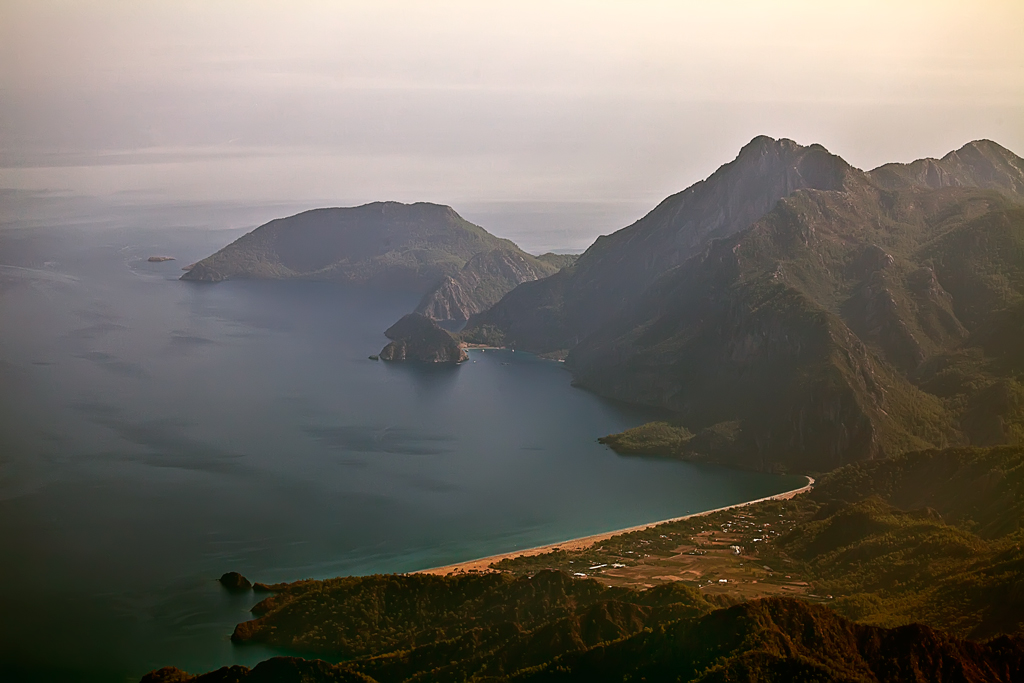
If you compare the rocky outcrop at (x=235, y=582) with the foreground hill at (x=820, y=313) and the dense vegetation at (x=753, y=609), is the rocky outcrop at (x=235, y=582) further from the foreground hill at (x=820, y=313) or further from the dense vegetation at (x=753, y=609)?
the foreground hill at (x=820, y=313)

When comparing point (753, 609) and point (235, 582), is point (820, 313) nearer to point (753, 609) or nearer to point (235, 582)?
point (235, 582)

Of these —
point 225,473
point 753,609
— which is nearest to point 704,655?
point 753,609

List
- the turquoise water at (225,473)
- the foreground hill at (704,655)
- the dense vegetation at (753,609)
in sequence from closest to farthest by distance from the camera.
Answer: the foreground hill at (704,655)
the dense vegetation at (753,609)
the turquoise water at (225,473)

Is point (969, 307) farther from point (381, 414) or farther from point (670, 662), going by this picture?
point (670, 662)

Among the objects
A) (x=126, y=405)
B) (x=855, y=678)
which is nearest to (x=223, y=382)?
(x=126, y=405)

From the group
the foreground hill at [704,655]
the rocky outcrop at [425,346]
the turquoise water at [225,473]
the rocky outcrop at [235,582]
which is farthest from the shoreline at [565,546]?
the rocky outcrop at [425,346]

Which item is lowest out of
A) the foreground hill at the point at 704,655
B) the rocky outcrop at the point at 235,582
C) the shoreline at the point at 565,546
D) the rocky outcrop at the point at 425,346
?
the rocky outcrop at the point at 235,582
